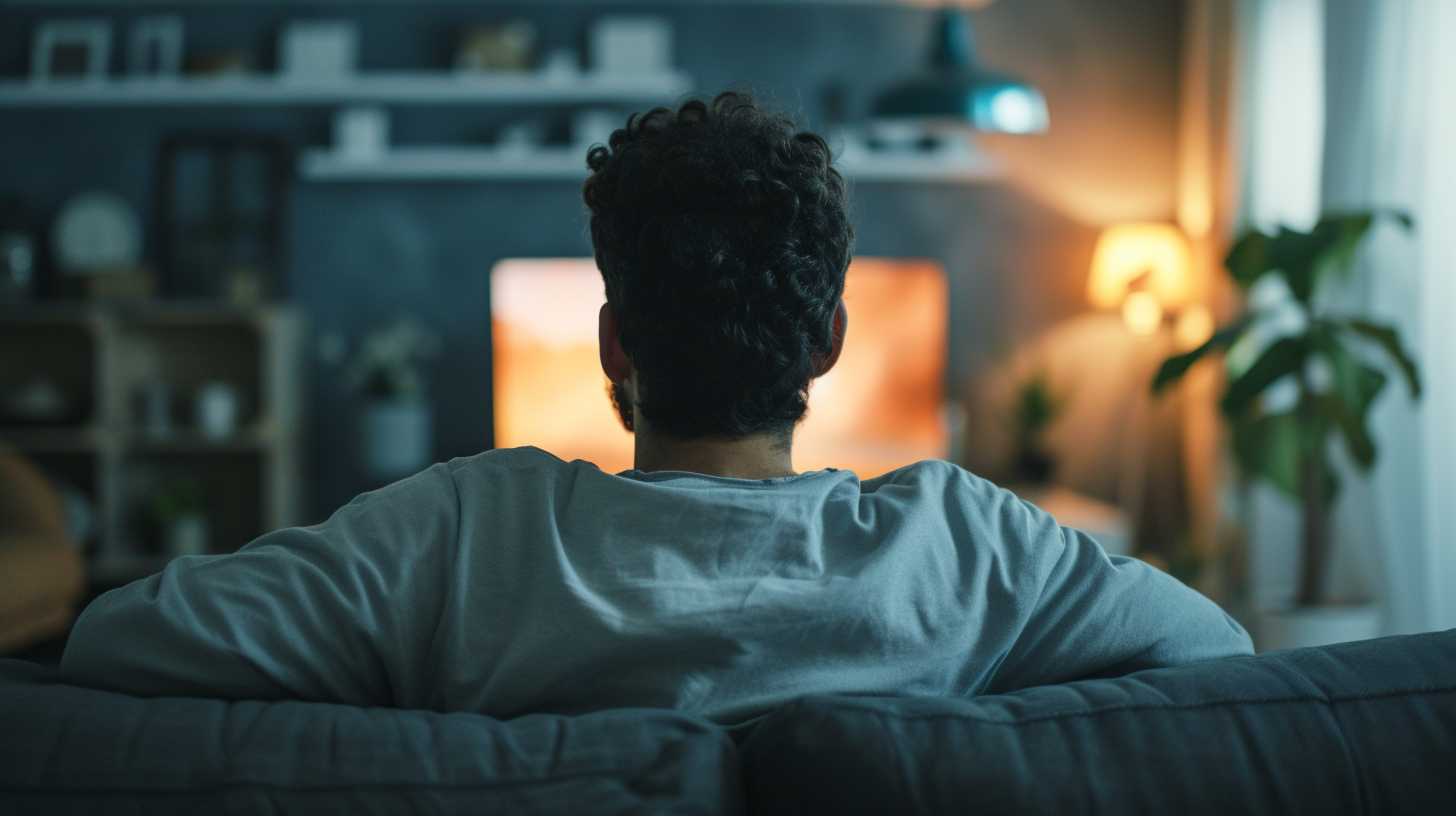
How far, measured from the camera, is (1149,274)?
12.5ft

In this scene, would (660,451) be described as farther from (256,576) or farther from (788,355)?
(256,576)

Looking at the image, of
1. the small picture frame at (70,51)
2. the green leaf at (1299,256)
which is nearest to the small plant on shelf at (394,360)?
the small picture frame at (70,51)

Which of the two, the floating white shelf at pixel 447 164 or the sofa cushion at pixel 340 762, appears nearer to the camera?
the sofa cushion at pixel 340 762

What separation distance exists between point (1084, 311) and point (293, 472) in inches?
121

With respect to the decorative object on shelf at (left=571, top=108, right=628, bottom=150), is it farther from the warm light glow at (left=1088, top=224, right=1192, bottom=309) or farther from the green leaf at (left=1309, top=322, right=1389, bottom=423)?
the green leaf at (left=1309, top=322, right=1389, bottom=423)

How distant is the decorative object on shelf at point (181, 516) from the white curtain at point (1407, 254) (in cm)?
376

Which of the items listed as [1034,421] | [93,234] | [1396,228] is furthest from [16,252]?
[1396,228]

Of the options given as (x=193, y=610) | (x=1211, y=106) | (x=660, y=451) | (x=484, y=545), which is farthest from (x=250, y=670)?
(x=1211, y=106)

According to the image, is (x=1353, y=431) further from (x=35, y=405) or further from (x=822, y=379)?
(x=35, y=405)

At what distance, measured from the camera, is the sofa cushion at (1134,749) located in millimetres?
653

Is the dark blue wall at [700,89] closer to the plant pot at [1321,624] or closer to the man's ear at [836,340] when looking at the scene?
the plant pot at [1321,624]

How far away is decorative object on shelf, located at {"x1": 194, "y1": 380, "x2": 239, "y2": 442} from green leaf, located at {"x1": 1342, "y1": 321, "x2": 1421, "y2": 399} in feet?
11.5

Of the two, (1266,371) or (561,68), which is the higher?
(561,68)

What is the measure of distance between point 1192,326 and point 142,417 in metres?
3.90
